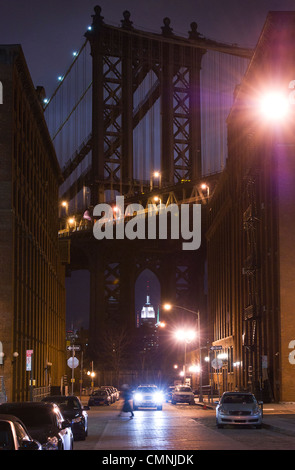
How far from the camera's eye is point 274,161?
54.7 m

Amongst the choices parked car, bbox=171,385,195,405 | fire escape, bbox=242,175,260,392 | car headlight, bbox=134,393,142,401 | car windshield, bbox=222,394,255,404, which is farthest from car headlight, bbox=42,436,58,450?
parked car, bbox=171,385,195,405

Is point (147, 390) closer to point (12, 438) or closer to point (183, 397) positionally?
point (183, 397)

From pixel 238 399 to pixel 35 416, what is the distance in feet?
54.0

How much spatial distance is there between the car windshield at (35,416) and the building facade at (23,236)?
30641 mm

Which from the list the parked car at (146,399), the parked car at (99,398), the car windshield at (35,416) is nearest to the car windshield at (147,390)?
the parked car at (146,399)

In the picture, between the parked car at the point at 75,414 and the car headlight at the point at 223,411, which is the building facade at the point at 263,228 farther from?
the parked car at the point at 75,414

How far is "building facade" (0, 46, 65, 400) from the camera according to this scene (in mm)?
49625

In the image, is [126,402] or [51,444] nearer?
[51,444]

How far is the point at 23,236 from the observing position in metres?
56.1

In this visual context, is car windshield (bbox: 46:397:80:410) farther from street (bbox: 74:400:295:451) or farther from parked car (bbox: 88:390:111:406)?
parked car (bbox: 88:390:111:406)

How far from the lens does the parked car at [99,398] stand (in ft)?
201

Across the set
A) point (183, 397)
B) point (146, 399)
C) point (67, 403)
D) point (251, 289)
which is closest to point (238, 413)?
point (67, 403)
